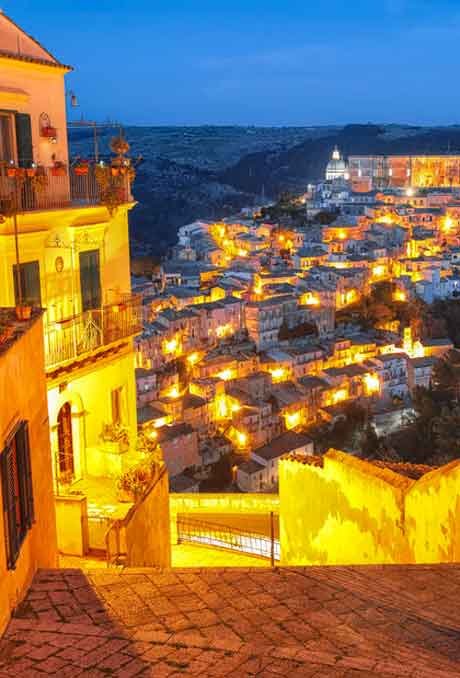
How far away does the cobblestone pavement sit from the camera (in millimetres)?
4570

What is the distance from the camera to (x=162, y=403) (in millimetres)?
39438

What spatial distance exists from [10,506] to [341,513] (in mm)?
5376

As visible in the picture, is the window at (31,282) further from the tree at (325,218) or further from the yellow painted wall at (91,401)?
the tree at (325,218)

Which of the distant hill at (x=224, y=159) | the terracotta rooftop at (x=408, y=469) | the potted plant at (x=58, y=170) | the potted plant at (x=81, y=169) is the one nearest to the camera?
the potted plant at (x=58, y=170)

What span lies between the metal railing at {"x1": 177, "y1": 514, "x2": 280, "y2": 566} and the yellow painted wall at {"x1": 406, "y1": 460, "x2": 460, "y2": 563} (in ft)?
11.0

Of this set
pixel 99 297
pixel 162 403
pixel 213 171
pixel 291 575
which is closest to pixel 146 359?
pixel 162 403

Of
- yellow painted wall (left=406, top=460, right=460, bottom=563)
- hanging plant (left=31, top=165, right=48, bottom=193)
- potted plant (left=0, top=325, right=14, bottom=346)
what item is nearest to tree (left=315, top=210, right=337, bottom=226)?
hanging plant (left=31, top=165, right=48, bottom=193)

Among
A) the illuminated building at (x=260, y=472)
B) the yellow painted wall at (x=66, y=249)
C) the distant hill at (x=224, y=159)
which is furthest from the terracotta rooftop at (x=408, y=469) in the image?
the distant hill at (x=224, y=159)

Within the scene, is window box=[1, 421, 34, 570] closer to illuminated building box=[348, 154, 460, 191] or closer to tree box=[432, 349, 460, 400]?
tree box=[432, 349, 460, 400]

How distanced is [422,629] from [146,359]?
129ft

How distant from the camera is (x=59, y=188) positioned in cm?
973

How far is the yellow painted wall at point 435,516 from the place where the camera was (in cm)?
807

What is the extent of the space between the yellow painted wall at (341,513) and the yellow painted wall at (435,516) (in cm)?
17

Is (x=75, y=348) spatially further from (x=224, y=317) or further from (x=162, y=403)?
(x=224, y=317)
